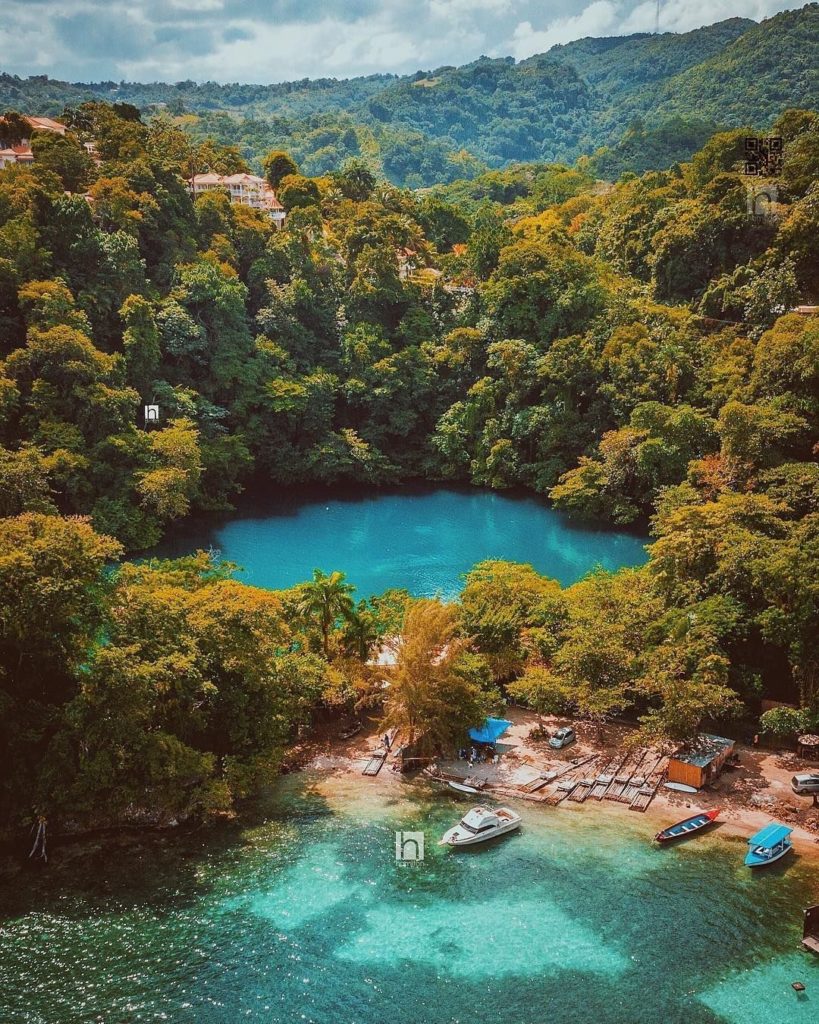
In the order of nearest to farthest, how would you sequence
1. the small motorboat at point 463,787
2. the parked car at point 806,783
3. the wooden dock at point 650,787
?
the parked car at point 806,783, the wooden dock at point 650,787, the small motorboat at point 463,787

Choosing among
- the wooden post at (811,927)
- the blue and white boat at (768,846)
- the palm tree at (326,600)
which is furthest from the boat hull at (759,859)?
the palm tree at (326,600)

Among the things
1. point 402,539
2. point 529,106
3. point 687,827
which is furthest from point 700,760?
point 529,106

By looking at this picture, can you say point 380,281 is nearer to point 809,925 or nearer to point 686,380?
point 686,380

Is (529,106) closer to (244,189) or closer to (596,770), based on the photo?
(244,189)

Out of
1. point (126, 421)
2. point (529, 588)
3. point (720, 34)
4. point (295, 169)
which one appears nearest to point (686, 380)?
point (529, 588)

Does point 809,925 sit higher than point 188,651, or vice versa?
point 188,651

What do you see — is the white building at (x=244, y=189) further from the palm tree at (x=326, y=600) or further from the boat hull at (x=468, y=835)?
the boat hull at (x=468, y=835)
